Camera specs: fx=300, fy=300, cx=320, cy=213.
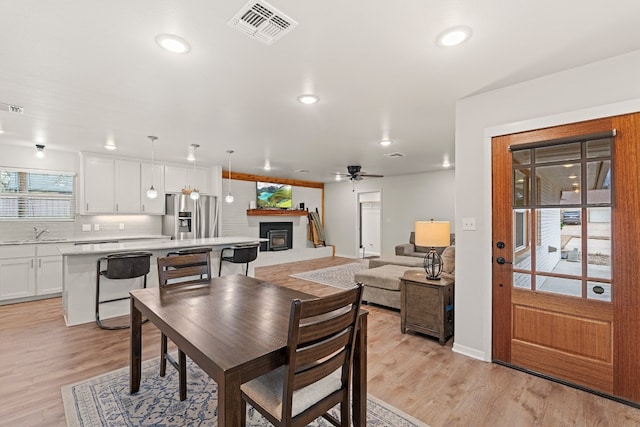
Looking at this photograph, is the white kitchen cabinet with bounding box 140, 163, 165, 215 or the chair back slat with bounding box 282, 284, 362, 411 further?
the white kitchen cabinet with bounding box 140, 163, 165, 215

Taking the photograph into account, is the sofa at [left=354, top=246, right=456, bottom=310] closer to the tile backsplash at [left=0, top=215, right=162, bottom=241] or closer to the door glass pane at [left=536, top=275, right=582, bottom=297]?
the door glass pane at [left=536, top=275, right=582, bottom=297]

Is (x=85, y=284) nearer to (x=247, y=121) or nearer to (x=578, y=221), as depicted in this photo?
(x=247, y=121)

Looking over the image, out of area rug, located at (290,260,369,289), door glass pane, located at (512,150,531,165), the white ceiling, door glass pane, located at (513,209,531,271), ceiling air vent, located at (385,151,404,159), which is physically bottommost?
area rug, located at (290,260,369,289)

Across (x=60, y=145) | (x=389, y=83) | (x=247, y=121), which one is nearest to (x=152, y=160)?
(x=60, y=145)

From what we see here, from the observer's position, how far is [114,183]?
5.43 metres

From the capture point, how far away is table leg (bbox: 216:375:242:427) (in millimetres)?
1089

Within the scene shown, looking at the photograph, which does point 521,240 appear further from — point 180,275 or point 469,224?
point 180,275

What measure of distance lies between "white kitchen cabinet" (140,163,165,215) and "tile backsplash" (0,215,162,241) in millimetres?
352

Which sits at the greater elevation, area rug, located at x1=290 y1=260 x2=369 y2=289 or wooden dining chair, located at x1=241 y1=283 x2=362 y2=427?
wooden dining chair, located at x1=241 y1=283 x2=362 y2=427

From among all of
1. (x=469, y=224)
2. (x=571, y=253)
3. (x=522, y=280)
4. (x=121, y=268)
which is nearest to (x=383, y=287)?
(x=469, y=224)

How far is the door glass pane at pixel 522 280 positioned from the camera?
8.23ft

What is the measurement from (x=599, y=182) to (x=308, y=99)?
2440 millimetres

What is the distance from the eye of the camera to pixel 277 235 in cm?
852

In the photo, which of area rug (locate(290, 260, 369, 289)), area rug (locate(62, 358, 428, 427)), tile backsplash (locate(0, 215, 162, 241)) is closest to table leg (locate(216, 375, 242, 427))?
area rug (locate(62, 358, 428, 427))
